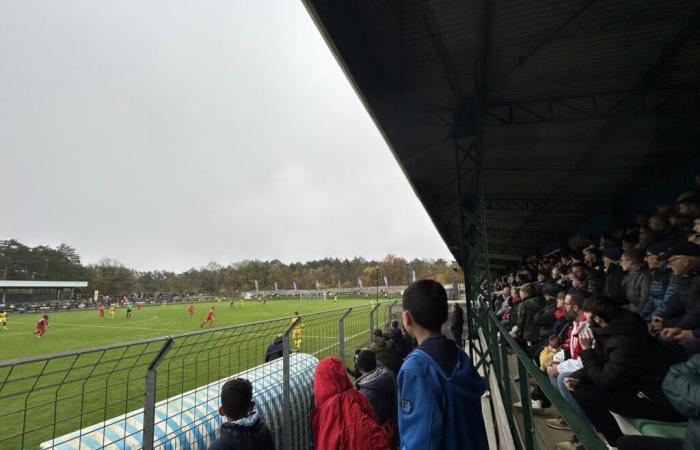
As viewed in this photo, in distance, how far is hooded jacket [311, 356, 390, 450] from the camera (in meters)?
2.46

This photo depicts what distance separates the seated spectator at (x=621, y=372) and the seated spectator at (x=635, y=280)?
6.39 ft

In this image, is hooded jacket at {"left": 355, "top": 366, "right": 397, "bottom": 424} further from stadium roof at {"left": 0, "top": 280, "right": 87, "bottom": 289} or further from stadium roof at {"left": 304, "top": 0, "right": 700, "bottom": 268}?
stadium roof at {"left": 0, "top": 280, "right": 87, "bottom": 289}

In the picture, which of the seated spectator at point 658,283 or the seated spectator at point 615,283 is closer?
the seated spectator at point 658,283

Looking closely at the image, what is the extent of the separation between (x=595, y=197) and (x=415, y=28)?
921cm

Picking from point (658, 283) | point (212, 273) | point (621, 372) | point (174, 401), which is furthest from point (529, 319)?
point (212, 273)

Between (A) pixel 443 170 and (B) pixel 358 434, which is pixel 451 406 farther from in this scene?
(A) pixel 443 170

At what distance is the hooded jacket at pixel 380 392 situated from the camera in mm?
3402

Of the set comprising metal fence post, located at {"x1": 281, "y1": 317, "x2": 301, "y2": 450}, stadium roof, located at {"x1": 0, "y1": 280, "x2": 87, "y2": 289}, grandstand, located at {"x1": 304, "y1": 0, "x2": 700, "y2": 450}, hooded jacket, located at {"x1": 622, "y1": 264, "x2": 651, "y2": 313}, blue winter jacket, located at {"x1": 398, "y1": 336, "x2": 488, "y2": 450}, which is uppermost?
grandstand, located at {"x1": 304, "y1": 0, "x2": 700, "y2": 450}

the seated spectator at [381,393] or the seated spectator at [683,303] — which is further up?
the seated spectator at [683,303]

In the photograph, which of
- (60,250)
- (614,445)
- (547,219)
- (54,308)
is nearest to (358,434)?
(614,445)

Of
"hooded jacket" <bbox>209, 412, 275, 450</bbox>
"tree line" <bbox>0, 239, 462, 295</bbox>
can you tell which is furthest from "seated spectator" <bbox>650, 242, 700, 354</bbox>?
"tree line" <bbox>0, 239, 462, 295</bbox>

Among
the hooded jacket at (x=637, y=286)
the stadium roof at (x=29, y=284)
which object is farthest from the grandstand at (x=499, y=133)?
the stadium roof at (x=29, y=284)

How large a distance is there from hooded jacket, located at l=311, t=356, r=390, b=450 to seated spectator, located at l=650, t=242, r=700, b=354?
2.49m

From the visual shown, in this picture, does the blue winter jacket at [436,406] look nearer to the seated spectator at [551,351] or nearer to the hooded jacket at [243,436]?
the hooded jacket at [243,436]
